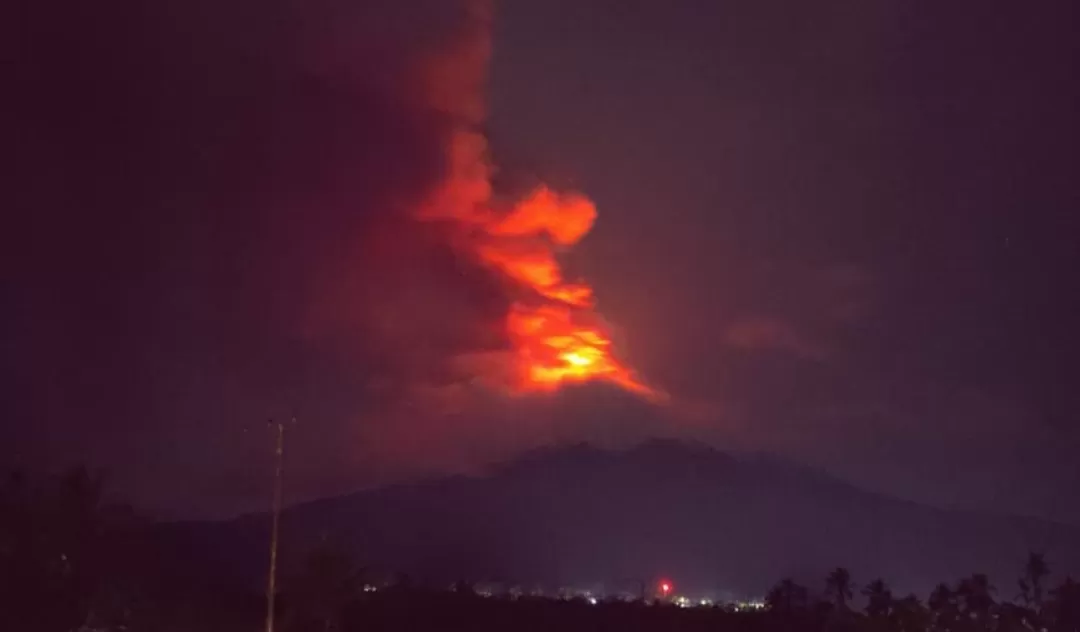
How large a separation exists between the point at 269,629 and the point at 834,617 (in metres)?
44.7

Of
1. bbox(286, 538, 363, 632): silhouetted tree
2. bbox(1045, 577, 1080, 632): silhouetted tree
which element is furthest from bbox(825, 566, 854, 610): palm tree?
bbox(286, 538, 363, 632): silhouetted tree

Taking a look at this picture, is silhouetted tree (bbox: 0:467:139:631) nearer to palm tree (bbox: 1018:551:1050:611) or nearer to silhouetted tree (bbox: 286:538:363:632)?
silhouetted tree (bbox: 286:538:363:632)

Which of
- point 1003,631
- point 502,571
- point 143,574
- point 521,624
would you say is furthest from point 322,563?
point 502,571

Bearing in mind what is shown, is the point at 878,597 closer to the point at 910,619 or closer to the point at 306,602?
the point at 910,619

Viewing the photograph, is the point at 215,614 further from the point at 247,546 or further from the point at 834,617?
the point at 247,546

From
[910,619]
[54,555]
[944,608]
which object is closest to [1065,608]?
[944,608]

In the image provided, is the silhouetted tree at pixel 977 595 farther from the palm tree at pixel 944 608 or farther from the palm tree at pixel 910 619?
the palm tree at pixel 910 619

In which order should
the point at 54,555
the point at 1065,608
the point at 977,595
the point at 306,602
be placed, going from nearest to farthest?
the point at 54,555 < the point at 306,602 < the point at 1065,608 < the point at 977,595

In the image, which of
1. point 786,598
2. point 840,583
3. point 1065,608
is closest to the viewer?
point 1065,608

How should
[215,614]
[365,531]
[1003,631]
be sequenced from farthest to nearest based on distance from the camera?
[365,531]
[1003,631]
[215,614]

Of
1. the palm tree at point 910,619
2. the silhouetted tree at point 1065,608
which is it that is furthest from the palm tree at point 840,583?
the palm tree at point 910,619

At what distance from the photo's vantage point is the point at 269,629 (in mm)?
38594

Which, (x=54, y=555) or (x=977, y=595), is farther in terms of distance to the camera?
(x=977, y=595)

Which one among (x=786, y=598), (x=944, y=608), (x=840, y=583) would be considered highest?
(x=840, y=583)
